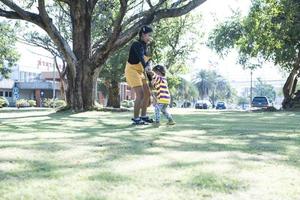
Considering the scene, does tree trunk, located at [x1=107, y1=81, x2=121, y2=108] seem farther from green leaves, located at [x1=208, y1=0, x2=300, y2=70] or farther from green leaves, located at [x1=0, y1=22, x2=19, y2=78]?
green leaves, located at [x1=208, y1=0, x2=300, y2=70]

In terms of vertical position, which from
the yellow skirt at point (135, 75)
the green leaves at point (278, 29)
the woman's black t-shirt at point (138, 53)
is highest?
the green leaves at point (278, 29)

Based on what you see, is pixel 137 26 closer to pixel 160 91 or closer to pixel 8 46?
pixel 160 91

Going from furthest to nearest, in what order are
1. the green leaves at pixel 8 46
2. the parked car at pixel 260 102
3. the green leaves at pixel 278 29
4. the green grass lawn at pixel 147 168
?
1. the parked car at pixel 260 102
2. the green leaves at pixel 8 46
3. the green leaves at pixel 278 29
4. the green grass lawn at pixel 147 168

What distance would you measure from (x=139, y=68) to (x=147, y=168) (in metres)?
5.13

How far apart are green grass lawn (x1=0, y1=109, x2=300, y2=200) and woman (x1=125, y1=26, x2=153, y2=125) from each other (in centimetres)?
253

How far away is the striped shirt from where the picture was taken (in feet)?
30.0

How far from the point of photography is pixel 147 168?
159 inches

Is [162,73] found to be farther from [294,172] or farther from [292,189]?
[292,189]

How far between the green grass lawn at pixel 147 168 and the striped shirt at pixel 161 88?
281cm

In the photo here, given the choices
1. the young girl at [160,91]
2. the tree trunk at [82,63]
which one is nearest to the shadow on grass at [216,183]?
the young girl at [160,91]

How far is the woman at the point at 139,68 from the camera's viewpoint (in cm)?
877

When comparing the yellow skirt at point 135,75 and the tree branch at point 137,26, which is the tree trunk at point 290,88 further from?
the yellow skirt at point 135,75

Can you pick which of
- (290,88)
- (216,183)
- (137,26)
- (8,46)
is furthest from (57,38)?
(8,46)

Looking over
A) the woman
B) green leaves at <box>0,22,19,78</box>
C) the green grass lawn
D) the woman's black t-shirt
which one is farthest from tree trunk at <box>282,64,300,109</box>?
green leaves at <box>0,22,19,78</box>
